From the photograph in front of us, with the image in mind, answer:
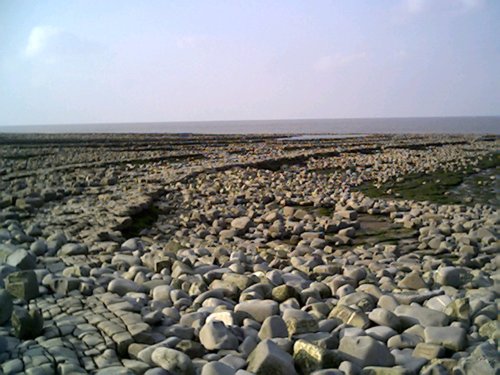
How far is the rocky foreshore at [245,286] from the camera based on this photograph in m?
2.89

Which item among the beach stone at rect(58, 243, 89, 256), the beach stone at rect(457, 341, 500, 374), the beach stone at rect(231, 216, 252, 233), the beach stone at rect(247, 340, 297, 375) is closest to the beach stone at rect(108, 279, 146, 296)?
the beach stone at rect(58, 243, 89, 256)

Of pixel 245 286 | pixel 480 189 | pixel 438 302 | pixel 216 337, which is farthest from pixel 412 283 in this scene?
pixel 480 189

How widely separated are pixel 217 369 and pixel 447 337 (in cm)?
178

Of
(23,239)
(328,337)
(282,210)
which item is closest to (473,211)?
(282,210)

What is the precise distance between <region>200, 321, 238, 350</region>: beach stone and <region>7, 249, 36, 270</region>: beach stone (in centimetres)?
246

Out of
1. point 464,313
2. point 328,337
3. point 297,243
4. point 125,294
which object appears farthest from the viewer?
point 297,243

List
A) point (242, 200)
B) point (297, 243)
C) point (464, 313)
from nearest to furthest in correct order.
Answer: point (464, 313), point (297, 243), point (242, 200)

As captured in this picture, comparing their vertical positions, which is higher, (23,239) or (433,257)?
(23,239)

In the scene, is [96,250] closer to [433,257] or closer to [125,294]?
[125,294]

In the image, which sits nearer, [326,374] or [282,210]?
[326,374]

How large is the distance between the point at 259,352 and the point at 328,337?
69 centimetres

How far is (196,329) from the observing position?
3.43m

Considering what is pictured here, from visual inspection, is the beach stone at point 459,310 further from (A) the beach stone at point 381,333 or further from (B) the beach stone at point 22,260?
(B) the beach stone at point 22,260

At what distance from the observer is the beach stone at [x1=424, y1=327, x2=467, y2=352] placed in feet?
10.3
